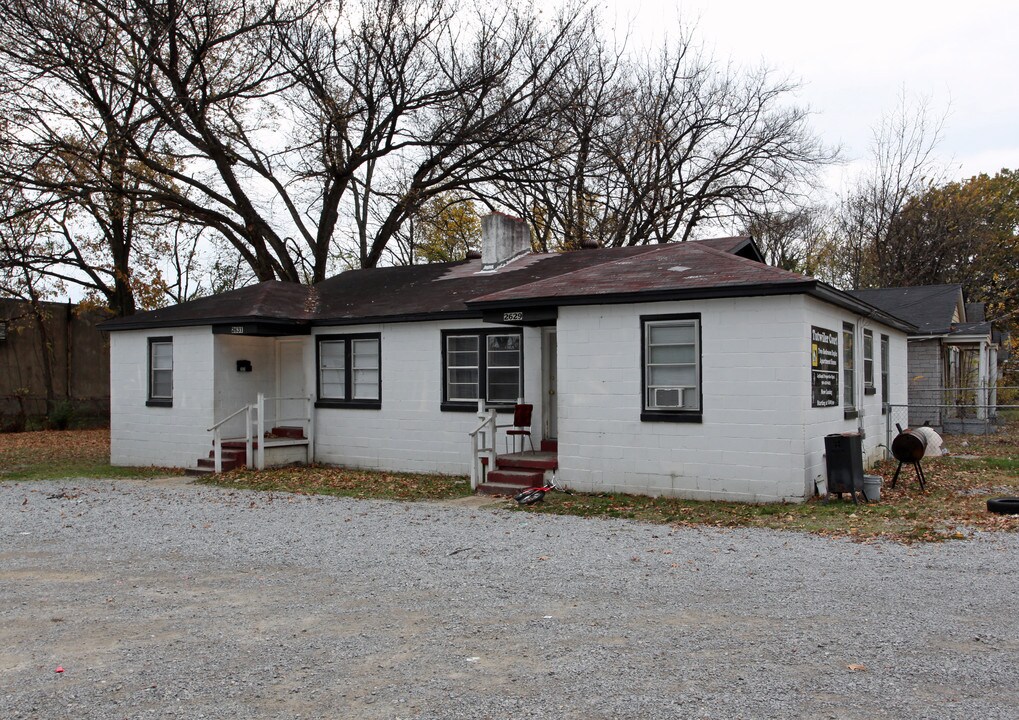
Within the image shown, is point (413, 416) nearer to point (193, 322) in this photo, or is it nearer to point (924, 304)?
point (193, 322)

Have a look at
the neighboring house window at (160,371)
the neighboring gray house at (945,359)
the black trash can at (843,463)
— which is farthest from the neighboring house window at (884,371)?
the neighboring house window at (160,371)

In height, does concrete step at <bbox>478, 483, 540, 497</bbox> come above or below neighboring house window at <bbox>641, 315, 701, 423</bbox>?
below

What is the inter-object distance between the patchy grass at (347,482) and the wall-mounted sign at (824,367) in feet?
17.3

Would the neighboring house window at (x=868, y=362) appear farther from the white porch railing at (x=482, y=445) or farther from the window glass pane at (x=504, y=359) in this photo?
the white porch railing at (x=482, y=445)

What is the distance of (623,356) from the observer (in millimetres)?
12609

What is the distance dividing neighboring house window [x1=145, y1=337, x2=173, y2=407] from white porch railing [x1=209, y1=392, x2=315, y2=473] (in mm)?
1672

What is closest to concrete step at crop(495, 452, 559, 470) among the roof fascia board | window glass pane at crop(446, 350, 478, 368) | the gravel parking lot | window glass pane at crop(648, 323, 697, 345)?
window glass pane at crop(446, 350, 478, 368)

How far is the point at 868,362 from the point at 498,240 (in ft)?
25.3

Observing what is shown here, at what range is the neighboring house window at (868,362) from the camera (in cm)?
1541

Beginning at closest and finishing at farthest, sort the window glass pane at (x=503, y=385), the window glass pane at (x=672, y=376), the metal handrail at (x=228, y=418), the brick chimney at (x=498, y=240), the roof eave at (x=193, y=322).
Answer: the window glass pane at (x=672, y=376) < the window glass pane at (x=503, y=385) < the metal handrail at (x=228, y=418) < the roof eave at (x=193, y=322) < the brick chimney at (x=498, y=240)

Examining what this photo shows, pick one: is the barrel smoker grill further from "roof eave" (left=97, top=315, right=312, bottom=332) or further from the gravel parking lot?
"roof eave" (left=97, top=315, right=312, bottom=332)

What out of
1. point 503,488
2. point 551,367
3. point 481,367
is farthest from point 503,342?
point 503,488

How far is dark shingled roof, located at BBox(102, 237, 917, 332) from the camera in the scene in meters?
12.1

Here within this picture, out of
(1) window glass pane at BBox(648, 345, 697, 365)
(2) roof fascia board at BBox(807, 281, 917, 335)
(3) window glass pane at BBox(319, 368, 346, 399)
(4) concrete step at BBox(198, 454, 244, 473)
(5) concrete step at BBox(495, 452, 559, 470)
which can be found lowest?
(4) concrete step at BBox(198, 454, 244, 473)
